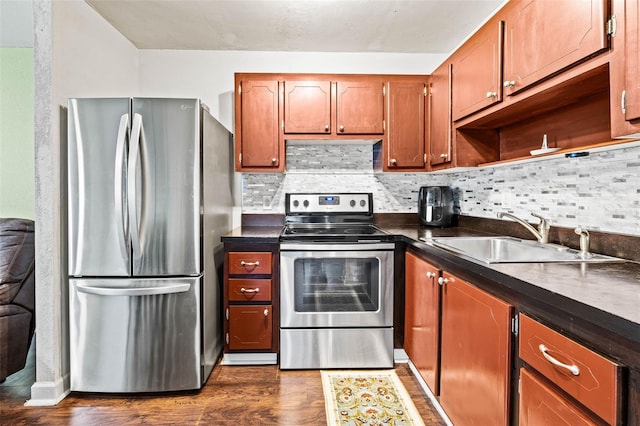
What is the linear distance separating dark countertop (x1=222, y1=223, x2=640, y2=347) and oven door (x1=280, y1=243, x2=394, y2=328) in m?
0.69

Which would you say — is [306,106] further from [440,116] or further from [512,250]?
[512,250]

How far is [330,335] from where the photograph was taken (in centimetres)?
237

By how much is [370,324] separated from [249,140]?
1593 millimetres

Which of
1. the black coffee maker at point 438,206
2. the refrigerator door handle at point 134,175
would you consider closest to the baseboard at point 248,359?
the refrigerator door handle at point 134,175

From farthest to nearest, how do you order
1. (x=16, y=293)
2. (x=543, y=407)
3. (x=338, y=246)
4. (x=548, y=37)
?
(x=338, y=246) → (x=16, y=293) → (x=548, y=37) → (x=543, y=407)

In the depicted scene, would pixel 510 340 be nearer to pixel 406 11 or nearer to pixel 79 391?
pixel 406 11

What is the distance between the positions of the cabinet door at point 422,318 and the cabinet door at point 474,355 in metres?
0.08

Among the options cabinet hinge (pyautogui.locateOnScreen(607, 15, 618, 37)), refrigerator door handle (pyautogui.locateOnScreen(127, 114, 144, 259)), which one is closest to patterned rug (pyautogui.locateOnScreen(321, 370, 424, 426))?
refrigerator door handle (pyautogui.locateOnScreen(127, 114, 144, 259))

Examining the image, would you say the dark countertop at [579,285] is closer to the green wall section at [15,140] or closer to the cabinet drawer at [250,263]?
the cabinet drawer at [250,263]

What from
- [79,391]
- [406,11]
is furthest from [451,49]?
[79,391]

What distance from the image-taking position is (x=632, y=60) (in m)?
1.06

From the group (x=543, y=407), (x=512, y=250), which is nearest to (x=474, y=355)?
(x=543, y=407)

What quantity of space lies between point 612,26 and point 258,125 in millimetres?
2094

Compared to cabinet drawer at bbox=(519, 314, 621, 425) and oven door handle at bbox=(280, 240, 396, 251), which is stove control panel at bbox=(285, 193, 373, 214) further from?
cabinet drawer at bbox=(519, 314, 621, 425)
